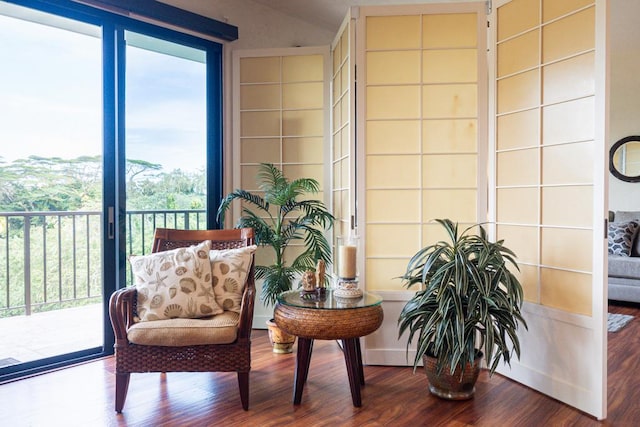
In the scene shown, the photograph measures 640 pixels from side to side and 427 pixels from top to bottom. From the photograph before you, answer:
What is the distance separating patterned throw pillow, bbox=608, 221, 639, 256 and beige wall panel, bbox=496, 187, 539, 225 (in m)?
3.10

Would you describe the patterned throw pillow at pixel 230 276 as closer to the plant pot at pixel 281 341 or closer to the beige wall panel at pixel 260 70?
the plant pot at pixel 281 341

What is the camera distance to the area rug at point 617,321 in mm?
3741

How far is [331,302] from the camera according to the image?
7.48 feet

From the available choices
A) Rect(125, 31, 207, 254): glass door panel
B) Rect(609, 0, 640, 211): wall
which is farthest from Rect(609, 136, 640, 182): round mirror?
Rect(125, 31, 207, 254): glass door panel

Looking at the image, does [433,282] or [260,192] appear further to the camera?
[260,192]

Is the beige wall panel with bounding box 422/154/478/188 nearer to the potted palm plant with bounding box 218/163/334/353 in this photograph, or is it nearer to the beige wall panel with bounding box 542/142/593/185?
the beige wall panel with bounding box 542/142/593/185

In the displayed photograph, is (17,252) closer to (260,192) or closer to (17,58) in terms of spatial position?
(17,58)

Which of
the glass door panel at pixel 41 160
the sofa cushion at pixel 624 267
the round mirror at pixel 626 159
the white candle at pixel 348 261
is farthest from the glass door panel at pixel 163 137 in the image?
the round mirror at pixel 626 159

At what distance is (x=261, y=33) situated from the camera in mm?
3900

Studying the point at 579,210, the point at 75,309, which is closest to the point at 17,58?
the point at 75,309

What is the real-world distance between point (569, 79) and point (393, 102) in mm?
1012

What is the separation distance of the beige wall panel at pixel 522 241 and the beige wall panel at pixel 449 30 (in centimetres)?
121

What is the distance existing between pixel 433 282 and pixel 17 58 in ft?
10.1

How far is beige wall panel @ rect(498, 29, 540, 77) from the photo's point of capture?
98.5 inches
